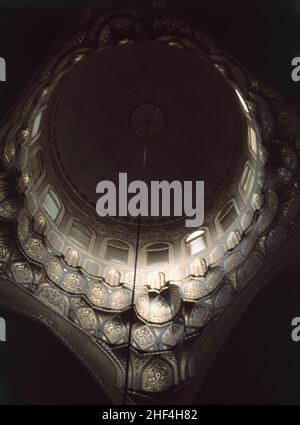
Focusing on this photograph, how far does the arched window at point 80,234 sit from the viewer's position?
392 inches

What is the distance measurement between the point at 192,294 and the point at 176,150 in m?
2.98

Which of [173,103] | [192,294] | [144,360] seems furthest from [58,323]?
[173,103]

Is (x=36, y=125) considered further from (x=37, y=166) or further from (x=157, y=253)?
(x=157, y=253)

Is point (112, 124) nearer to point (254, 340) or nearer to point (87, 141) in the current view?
point (87, 141)

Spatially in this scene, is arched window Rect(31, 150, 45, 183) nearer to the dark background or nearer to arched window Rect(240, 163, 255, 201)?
the dark background

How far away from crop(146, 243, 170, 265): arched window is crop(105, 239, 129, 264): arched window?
0.39 metres

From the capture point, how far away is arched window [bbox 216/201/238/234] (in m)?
9.66

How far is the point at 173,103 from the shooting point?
422 inches

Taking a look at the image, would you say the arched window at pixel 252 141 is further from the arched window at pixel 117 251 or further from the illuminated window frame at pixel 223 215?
the arched window at pixel 117 251

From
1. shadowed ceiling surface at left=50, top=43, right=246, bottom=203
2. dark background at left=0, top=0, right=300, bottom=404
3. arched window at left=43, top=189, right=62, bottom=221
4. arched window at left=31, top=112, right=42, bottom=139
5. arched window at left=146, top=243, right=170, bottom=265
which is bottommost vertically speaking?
dark background at left=0, top=0, right=300, bottom=404

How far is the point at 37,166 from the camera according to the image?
9578mm

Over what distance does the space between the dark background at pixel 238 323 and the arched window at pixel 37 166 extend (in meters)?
2.39

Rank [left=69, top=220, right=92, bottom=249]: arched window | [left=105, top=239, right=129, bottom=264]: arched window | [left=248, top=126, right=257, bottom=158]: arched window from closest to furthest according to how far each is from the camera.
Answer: [left=248, top=126, right=257, bottom=158]: arched window
[left=69, top=220, right=92, bottom=249]: arched window
[left=105, top=239, right=129, bottom=264]: arched window

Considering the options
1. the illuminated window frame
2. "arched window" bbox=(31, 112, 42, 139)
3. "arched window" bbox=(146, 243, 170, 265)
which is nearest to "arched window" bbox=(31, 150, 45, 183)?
"arched window" bbox=(31, 112, 42, 139)
